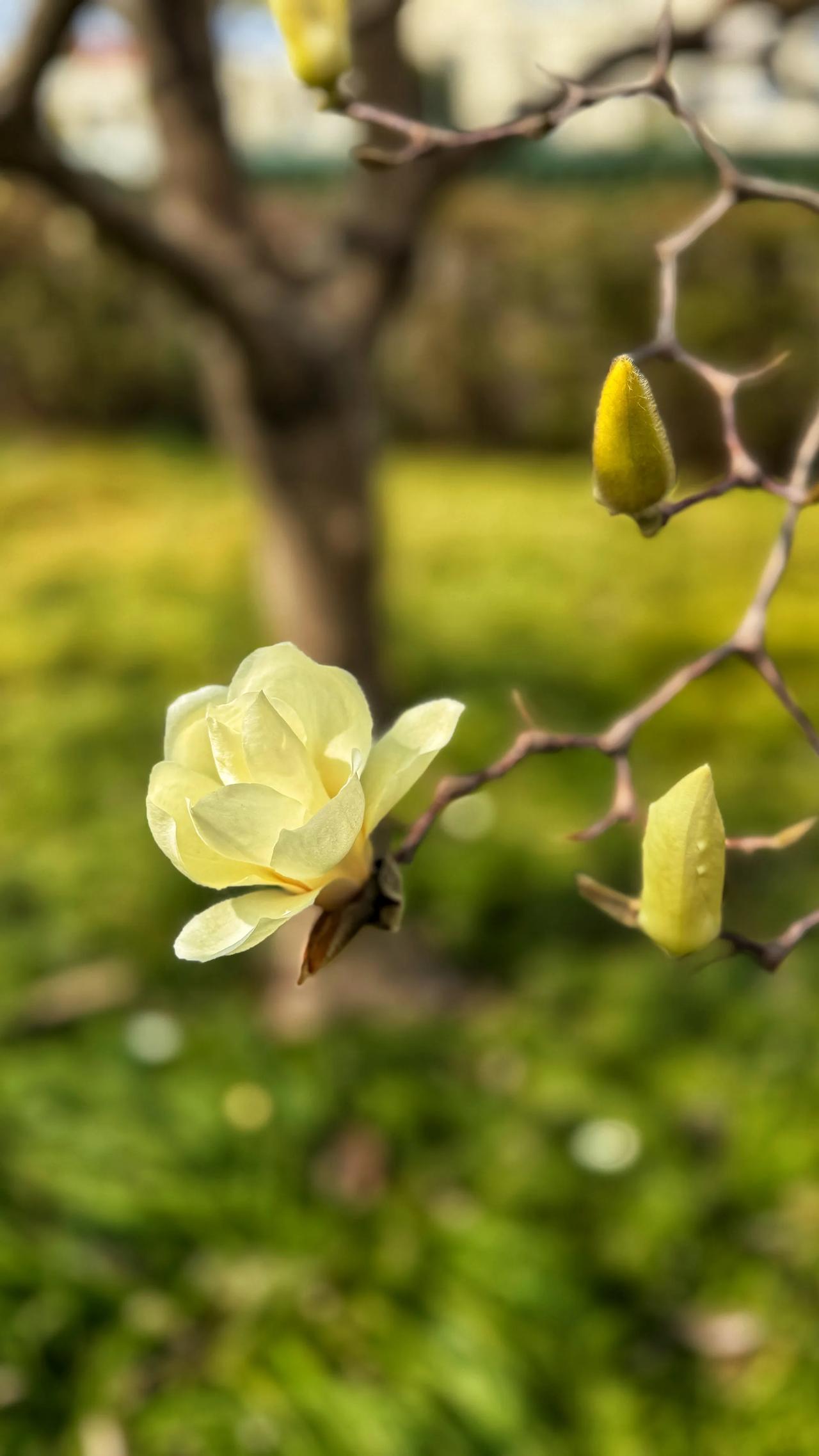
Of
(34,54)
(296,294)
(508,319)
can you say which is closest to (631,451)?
(34,54)

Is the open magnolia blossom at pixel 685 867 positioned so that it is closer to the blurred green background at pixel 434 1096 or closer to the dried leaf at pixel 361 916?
the dried leaf at pixel 361 916

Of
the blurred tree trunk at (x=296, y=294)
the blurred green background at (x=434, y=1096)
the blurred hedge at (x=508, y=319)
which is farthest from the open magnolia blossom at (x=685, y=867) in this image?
the blurred hedge at (x=508, y=319)

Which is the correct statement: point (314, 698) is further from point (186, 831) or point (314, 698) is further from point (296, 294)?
point (296, 294)

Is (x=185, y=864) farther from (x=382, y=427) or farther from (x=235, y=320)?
(x=382, y=427)

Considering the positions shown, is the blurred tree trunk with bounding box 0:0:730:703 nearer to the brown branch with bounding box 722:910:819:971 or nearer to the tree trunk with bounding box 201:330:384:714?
the tree trunk with bounding box 201:330:384:714

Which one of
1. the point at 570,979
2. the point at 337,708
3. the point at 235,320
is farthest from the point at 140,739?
the point at 337,708

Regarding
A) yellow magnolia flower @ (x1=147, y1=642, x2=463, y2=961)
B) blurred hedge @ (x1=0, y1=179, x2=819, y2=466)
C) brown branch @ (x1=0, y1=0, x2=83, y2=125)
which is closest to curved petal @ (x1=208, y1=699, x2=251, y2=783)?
yellow magnolia flower @ (x1=147, y1=642, x2=463, y2=961)
